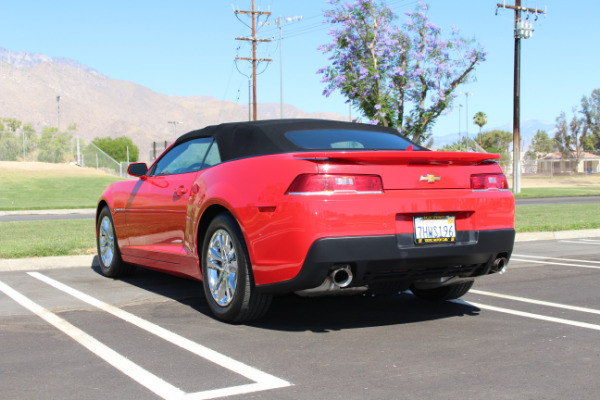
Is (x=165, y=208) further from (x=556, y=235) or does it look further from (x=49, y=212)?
(x=49, y=212)

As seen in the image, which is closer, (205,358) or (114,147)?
(205,358)

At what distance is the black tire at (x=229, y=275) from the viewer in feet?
16.0

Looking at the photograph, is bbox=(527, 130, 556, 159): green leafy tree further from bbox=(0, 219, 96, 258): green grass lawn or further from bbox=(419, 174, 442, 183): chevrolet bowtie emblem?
bbox=(419, 174, 442, 183): chevrolet bowtie emblem

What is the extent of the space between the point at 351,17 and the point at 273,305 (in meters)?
26.6

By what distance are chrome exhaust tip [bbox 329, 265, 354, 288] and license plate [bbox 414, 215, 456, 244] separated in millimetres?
518

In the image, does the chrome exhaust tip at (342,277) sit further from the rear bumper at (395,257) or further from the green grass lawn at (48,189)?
the green grass lawn at (48,189)

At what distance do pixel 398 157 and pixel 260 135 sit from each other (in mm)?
1245

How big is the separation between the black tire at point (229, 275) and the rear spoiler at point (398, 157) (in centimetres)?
88

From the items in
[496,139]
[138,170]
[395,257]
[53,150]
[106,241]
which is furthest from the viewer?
Result: [496,139]

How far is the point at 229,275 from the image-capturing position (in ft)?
16.7

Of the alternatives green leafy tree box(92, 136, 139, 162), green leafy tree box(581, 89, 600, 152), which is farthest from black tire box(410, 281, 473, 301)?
green leafy tree box(92, 136, 139, 162)

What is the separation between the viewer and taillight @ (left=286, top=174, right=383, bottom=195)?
4.45m

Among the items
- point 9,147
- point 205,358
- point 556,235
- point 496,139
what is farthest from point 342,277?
point 496,139

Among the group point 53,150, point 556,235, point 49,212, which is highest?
point 53,150
